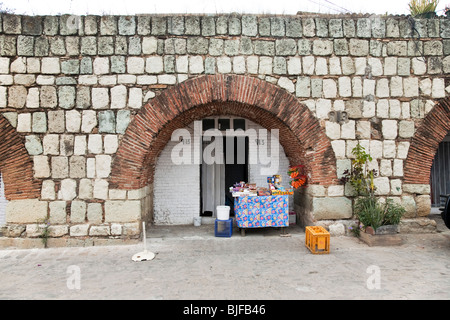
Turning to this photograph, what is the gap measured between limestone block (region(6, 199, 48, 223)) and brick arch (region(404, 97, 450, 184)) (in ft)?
22.8

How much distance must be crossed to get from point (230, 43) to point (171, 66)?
1208mm

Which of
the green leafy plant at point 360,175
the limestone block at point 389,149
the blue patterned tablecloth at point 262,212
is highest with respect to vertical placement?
the limestone block at point 389,149

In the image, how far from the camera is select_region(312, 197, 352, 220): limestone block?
20.4 ft

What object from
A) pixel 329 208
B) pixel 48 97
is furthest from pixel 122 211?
pixel 329 208

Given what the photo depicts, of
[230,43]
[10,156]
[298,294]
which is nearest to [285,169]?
[230,43]

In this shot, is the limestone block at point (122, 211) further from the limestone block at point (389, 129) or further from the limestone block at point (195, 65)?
the limestone block at point (389, 129)

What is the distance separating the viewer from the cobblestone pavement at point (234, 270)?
12.9 feet

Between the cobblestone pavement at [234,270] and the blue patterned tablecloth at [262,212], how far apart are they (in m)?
0.30

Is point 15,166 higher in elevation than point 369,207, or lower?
→ higher

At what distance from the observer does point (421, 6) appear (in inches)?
261

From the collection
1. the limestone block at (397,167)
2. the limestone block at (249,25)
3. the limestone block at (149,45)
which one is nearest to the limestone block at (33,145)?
the limestone block at (149,45)

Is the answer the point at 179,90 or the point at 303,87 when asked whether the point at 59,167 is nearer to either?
the point at 179,90

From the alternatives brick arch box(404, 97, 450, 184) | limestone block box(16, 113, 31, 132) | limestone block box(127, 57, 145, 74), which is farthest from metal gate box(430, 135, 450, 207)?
limestone block box(16, 113, 31, 132)

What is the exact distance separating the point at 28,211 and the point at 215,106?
4002 millimetres
